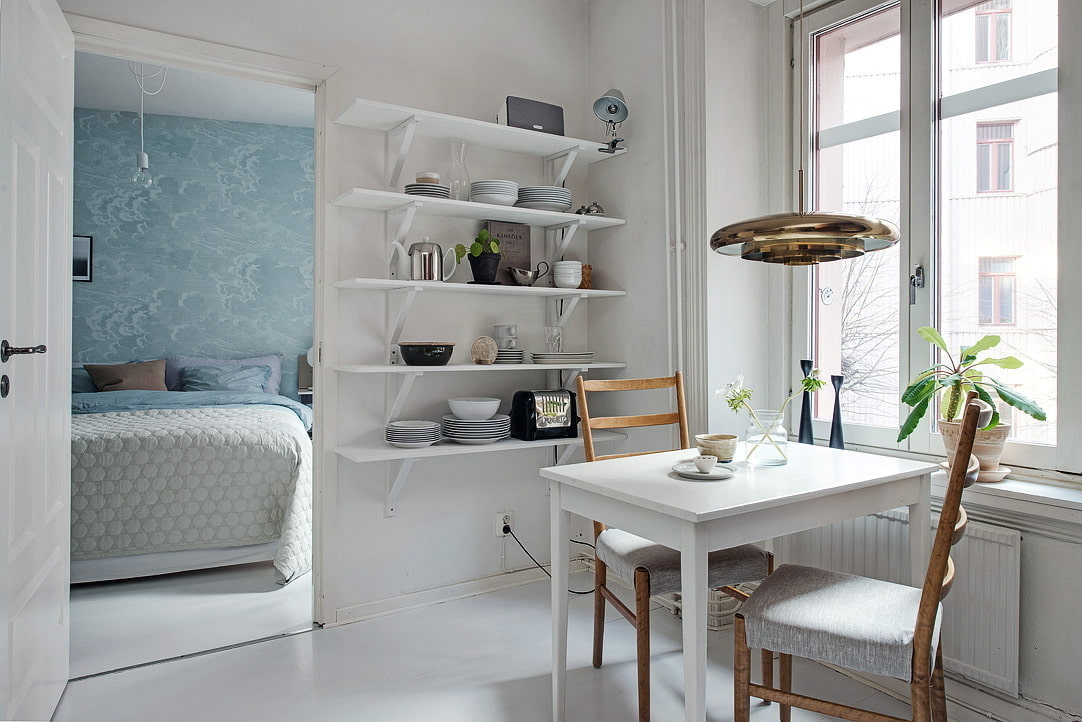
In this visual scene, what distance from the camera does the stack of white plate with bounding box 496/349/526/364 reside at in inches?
117

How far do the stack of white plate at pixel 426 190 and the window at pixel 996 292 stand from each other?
6.09 feet

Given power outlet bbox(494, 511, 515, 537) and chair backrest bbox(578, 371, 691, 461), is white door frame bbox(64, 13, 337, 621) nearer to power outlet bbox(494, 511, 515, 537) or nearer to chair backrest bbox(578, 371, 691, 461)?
power outlet bbox(494, 511, 515, 537)

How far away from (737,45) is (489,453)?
1982mm

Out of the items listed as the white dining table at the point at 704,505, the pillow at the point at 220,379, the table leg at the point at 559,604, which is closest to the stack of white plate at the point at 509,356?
the white dining table at the point at 704,505

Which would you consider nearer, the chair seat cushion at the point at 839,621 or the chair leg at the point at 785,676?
the chair seat cushion at the point at 839,621

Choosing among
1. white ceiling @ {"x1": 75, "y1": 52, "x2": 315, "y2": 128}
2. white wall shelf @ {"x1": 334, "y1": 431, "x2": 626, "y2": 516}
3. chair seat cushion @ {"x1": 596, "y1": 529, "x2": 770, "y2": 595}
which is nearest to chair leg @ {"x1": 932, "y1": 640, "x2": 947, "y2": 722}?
chair seat cushion @ {"x1": 596, "y1": 529, "x2": 770, "y2": 595}

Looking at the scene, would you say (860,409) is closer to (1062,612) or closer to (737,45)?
(1062,612)

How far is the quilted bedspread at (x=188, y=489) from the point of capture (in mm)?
3135

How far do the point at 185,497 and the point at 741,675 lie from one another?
267 centimetres

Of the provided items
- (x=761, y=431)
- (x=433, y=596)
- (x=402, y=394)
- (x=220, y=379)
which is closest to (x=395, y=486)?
(x=402, y=394)

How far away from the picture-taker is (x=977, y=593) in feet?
6.48

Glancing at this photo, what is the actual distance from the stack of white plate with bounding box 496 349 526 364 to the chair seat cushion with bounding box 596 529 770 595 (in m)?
1.01

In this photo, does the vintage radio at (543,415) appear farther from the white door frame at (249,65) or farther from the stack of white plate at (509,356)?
the white door frame at (249,65)

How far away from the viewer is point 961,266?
221cm
